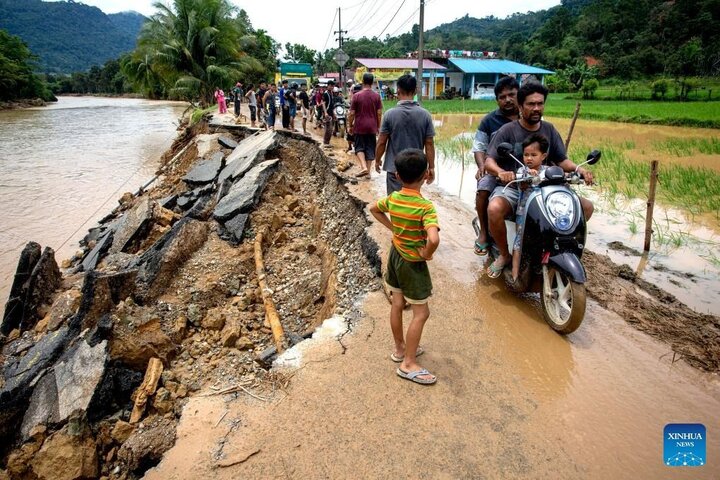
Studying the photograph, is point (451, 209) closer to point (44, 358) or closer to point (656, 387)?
point (656, 387)

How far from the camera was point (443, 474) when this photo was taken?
1930 mm

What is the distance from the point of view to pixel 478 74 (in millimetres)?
40219

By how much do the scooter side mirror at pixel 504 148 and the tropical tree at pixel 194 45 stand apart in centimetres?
2280

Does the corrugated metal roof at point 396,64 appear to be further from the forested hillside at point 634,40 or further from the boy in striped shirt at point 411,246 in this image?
the boy in striped shirt at point 411,246

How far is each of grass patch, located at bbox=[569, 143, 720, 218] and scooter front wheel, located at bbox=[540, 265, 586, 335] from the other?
4738 millimetres

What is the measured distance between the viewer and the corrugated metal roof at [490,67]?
127ft

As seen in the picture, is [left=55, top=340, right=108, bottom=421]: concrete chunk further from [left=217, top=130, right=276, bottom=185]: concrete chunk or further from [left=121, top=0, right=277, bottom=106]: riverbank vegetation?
[left=121, top=0, right=277, bottom=106]: riverbank vegetation

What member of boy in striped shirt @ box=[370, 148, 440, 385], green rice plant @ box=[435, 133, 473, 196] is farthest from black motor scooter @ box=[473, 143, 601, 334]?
green rice plant @ box=[435, 133, 473, 196]

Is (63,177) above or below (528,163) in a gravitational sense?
below

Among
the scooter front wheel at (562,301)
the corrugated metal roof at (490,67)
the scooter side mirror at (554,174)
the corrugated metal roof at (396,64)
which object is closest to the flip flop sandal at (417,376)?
the scooter front wheel at (562,301)

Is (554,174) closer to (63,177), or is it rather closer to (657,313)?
(657,313)

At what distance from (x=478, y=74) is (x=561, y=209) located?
41900 mm

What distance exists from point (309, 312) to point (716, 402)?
3.66m

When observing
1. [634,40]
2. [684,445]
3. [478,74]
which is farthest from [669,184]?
[634,40]
